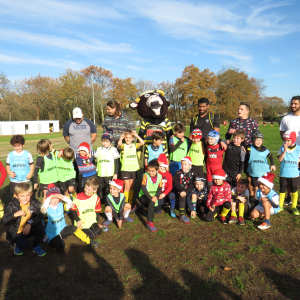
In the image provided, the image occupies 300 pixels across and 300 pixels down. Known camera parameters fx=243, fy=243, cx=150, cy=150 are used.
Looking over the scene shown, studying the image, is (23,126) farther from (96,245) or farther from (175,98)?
(96,245)

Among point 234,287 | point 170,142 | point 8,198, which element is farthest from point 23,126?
point 234,287

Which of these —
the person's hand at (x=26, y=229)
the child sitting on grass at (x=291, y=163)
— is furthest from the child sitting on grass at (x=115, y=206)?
the child sitting on grass at (x=291, y=163)

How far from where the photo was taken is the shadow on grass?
2.87 metres

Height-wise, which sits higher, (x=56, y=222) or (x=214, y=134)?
(x=214, y=134)

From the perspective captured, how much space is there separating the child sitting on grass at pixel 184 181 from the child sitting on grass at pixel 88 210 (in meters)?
1.72

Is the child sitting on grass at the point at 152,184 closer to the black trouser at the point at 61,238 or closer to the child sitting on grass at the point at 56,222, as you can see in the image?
the child sitting on grass at the point at 56,222

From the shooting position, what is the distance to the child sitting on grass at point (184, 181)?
16.7ft

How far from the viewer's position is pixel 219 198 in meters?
4.82

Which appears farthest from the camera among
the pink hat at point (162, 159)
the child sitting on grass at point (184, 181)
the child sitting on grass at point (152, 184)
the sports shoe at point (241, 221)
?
the pink hat at point (162, 159)

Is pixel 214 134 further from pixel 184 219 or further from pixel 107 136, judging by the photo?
pixel 107 136

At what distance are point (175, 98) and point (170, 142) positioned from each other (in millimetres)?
49369

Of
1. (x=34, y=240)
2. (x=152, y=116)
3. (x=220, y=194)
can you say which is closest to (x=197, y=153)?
(x=220, y=194)

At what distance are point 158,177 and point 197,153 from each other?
1131 mm

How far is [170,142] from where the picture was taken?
18.9 feet
